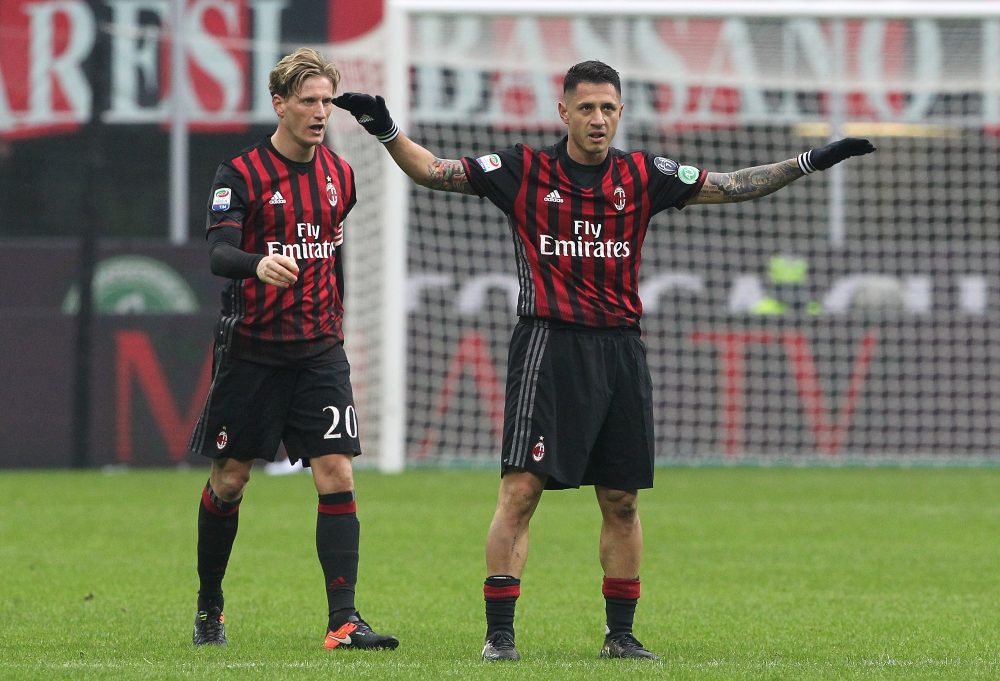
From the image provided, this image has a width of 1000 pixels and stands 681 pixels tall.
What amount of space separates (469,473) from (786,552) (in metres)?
5.81

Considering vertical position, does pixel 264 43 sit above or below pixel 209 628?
above

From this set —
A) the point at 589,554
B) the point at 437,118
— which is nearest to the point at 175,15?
the point at 437,118

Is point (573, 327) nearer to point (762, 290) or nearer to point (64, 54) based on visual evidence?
point (762, 290)

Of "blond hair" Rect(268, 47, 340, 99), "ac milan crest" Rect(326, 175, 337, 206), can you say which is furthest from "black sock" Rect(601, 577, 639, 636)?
"blond hair" Rect(268, 47, 340, 99)

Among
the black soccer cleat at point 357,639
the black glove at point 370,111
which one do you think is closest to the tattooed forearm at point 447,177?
the black glove at point 370,111

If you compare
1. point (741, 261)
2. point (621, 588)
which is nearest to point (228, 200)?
point (621, 588)

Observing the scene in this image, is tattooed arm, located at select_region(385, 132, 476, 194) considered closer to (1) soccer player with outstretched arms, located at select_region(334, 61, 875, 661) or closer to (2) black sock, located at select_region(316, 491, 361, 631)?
(1) soccer player with outstretched arms, located at select_region(334, 61, 875, 661)

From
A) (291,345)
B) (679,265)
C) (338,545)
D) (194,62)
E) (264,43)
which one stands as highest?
(264,43)

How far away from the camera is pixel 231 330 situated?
6520 mm

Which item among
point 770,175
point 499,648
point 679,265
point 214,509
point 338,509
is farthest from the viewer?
point 679,265

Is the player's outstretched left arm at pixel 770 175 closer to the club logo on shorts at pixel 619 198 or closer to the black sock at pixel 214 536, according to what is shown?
the club logo on shorts at pixel 619 198

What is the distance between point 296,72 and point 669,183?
1.35 m

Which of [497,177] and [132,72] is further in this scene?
Result: [132,72]

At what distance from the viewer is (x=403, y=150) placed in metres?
6.19
